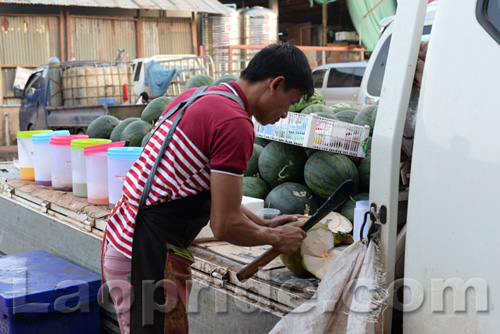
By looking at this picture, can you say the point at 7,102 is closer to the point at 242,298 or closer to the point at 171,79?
the point at 171,79

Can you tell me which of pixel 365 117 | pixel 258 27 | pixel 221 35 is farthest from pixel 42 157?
pixel 221 35

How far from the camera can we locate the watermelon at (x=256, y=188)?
13.0ft

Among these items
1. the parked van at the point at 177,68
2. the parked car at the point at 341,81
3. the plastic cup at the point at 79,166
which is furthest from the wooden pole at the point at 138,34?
the plastic cup at the point at 79,166

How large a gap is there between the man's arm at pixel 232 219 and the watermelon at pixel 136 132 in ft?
9.69

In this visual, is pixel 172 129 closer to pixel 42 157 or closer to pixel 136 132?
pixel 136 132

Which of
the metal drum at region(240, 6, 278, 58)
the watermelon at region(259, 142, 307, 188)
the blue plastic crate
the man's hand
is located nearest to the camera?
the man's hand

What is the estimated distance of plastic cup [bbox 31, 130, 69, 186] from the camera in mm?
4973

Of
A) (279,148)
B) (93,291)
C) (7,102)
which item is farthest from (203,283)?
(7,102)

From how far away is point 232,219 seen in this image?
82.1 inches

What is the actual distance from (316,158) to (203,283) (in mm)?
1242

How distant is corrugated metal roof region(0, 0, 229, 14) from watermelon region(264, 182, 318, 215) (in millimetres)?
13884

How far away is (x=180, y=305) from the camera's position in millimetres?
2469

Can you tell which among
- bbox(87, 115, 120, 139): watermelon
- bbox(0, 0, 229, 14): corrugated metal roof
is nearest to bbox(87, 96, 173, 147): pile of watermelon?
bbox(87, 115, 120, 139): watermelon

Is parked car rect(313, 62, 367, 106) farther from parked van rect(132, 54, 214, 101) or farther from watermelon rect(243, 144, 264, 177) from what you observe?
watermelon rect(243, 144, 264, 177)
